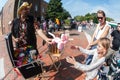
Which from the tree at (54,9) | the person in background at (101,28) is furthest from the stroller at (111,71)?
the tree at (54,9)

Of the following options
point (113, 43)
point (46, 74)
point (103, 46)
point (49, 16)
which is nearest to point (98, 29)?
point (103, 46)

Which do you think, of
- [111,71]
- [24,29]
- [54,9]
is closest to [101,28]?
[111,71]

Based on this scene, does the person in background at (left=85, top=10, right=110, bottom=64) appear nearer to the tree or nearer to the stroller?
the stroller

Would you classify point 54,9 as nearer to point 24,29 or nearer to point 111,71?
point 24,29

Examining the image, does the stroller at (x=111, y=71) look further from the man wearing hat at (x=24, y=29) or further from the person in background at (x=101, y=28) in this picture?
the man wearing hat at (x=24, y=29)

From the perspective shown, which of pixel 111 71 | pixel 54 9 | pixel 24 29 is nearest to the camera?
pixel 111 71

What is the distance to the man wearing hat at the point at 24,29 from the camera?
232 inches

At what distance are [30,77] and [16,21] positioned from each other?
1251 mm

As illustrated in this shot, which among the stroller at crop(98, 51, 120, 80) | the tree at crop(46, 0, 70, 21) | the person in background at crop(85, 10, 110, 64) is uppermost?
the person in background at crop(85, 10, 110, 64)

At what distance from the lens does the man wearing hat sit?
19.3ft

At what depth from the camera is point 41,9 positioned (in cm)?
7219

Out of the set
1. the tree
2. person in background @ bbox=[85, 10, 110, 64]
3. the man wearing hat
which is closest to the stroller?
person in background @ bbox=[85, 10, 110, 64]

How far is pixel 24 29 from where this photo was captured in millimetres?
6199

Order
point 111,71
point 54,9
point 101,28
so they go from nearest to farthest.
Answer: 1. point 111,71
2. point 101,28
3. point 54,9
